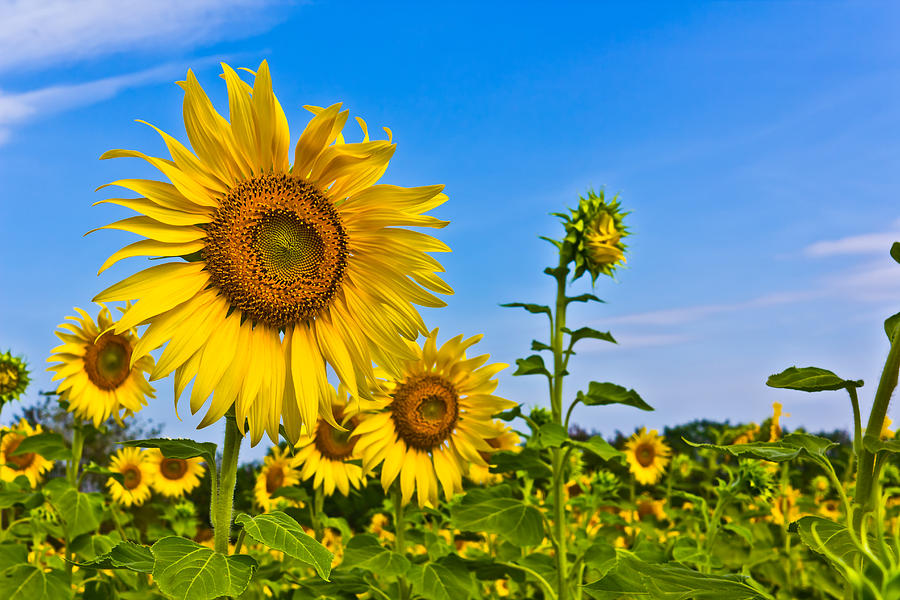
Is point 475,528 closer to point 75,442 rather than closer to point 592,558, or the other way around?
point 592,558

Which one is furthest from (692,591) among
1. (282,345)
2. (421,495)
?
(421,495)

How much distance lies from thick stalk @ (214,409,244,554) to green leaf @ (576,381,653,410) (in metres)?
1.68

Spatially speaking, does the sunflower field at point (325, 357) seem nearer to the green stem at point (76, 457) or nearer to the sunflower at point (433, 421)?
the sunflower at point (433, 421)

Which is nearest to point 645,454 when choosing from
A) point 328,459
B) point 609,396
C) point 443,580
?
point 328,459

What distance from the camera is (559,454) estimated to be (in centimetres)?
324

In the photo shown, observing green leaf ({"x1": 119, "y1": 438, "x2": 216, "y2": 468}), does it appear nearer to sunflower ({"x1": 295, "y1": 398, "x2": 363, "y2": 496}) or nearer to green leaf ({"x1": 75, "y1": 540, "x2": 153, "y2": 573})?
green leaf ({"x1": 75, "y1": 540, "x2": 153, "y2": 573})

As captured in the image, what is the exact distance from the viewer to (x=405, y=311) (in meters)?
2.31

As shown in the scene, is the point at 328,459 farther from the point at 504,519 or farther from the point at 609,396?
the point at 609,396

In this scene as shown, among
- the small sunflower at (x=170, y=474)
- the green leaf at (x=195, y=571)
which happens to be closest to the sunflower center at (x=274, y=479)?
the small sunflower at (x=170, y=474)

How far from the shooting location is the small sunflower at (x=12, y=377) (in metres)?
4.59

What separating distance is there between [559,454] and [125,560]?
1782 millimetres

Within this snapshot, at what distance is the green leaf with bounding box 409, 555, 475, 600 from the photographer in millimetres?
2701

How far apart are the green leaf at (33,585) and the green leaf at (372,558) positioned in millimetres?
1105

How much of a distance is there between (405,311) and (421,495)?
4.40 ft
